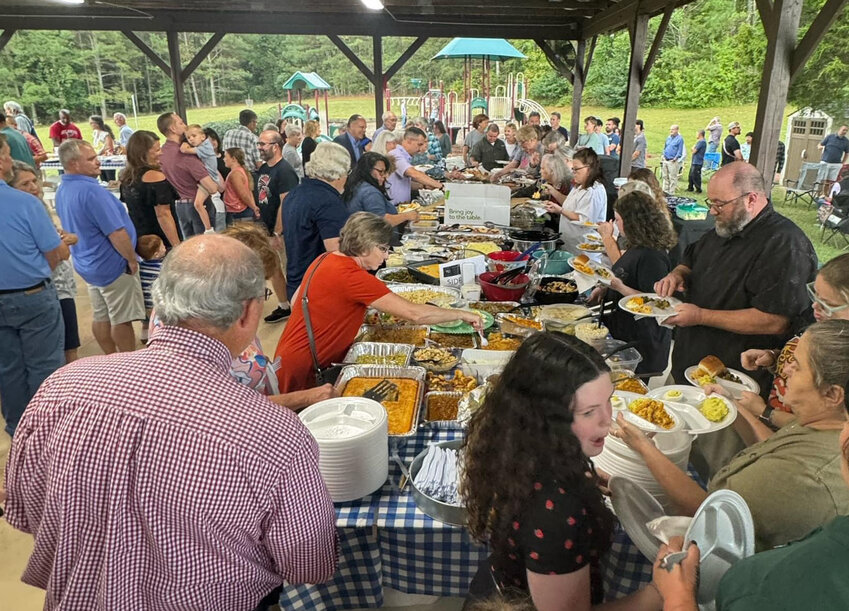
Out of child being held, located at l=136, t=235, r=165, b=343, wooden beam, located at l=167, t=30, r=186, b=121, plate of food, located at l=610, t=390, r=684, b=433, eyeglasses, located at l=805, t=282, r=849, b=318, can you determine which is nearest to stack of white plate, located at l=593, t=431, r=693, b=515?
plate of food, located at l=610, t=390, r=684, b=433

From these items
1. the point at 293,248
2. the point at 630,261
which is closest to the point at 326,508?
the point at 630,261

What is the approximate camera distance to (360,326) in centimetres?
262

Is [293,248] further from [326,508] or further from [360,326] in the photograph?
[326,508]

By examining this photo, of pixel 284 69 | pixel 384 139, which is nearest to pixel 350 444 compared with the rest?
pixel 384 139

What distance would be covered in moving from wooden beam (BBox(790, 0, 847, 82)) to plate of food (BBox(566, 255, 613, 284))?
1.96 meters

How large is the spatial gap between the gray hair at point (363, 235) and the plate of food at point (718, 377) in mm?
1385

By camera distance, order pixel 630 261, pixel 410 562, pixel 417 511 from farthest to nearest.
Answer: pixel 630 261, pixel 410 562, pixel 417 511

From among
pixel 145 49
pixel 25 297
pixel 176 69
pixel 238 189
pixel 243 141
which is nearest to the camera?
pixel 25 297

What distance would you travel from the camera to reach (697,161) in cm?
1255

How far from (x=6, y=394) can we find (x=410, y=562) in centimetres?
271

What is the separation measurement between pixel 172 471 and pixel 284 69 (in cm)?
2849

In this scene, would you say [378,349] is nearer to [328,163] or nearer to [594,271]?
[594,271]

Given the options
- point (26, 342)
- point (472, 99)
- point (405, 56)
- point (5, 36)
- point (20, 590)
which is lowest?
point (20, 590)

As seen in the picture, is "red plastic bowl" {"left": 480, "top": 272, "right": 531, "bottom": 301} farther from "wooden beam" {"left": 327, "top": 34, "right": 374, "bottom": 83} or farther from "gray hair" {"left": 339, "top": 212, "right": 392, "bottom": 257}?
"wooden beam" {"left": 327, "top": 34, "right": 374, "bottom": 83}
